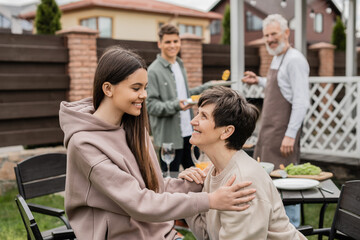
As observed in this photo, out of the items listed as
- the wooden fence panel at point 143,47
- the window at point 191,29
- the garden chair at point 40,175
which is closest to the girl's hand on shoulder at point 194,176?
the garden chair at point 40,175

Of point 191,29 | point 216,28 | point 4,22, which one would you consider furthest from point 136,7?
point 4,22

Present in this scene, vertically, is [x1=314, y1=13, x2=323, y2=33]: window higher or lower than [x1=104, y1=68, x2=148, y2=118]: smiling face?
higher

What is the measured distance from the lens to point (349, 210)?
7.55 ft

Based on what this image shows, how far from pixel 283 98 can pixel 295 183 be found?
117 centimetres

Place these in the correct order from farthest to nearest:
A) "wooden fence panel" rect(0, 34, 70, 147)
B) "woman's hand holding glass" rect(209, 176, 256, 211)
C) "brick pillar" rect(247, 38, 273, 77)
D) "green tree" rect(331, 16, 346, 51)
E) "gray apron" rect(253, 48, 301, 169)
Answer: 1. "green tree" rect(331, 16, 346, 51)
2. "brick pillar" rect(247, 38, 273, 77)
3. "wooden fence panel" rect(0, 34, 70, 147)
4. "gray apron" rect(253, 48, 301, 169)
5. "woman's hand holding glass" rect(209, 176, 256, 211)

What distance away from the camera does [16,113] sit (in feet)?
20.0

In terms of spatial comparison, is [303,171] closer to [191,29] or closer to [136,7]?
[136,7]

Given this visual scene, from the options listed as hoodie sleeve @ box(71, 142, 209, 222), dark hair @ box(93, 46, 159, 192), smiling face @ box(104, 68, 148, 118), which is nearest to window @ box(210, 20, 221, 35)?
dark hair @ box(93, 46, 159, 192)

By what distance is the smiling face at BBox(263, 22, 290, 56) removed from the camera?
12.0 ft

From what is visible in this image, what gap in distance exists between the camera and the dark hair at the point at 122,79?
1791mm

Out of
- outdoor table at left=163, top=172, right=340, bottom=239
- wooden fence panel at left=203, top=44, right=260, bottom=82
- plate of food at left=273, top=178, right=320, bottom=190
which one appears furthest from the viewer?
wooden fence panel at left=203, top=44, right=260, bottom=82

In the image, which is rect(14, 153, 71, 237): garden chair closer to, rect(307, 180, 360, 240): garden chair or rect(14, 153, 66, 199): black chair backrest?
rect(14, 153, 66, 199): black chair backrest

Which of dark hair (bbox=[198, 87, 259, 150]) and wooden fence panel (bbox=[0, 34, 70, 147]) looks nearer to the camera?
dark hair (bbox=[198, 87, 259, 150])

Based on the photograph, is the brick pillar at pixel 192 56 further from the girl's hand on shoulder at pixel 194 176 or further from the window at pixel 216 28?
the window at pixel 216 28
